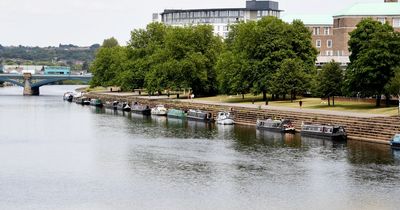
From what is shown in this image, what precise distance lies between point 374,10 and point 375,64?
5601cm

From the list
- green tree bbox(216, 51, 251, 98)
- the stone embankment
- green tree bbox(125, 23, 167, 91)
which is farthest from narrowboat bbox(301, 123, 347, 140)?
green tree bbox(125, 23, 167, 91)

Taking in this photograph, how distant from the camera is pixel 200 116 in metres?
123

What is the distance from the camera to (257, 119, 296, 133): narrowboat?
100 m

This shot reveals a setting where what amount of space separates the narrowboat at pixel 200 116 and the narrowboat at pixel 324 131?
26.5 m

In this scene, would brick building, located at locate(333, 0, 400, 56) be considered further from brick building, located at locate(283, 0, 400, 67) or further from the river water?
the river water

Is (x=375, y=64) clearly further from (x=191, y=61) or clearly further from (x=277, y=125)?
(x=191, y=61)

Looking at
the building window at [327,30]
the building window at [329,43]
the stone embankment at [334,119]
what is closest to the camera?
the stone embankment at [334,119]

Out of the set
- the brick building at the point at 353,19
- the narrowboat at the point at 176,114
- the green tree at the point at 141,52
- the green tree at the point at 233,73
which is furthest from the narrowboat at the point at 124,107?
the brick building at the point at 353,19

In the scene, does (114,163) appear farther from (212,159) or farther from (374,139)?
(374,139)

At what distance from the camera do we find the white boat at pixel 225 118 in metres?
114

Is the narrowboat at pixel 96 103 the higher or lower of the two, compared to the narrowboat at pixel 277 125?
higher

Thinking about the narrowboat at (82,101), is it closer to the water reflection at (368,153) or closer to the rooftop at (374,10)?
the rooftop at (374,10)

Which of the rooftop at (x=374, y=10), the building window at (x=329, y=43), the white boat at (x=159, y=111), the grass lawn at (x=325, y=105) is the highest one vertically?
the rooftop at (x=374, y=10)

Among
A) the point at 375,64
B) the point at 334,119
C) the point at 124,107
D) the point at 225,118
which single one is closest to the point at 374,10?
the point at 124,107
